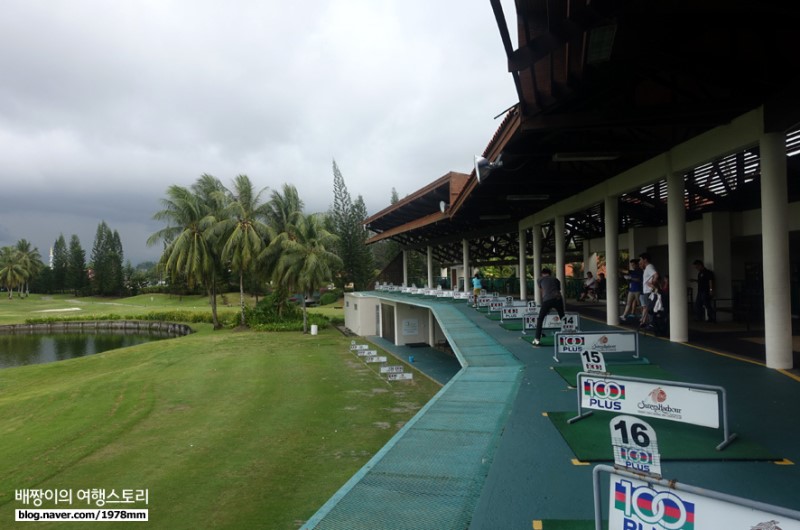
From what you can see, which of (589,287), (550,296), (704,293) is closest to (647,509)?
(550,296)

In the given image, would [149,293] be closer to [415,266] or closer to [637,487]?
[415,266]

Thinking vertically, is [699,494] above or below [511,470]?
above

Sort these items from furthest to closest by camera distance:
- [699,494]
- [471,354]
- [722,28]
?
[471,354] < [722,28] < [699,494]

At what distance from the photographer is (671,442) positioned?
4562 millimetres

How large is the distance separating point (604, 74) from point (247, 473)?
859 centimetres

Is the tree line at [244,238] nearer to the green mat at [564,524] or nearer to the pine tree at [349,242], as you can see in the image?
the pine tree at [349,242]

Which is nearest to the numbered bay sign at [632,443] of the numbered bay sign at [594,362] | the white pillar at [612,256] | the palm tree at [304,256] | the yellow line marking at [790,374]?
the numbered bay sign at [594,362]

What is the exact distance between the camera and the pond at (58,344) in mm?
32256

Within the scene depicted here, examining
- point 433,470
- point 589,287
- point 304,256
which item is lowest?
point 433,470

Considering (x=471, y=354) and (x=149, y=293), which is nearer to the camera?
(x=471, y=354)

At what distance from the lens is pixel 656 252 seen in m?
21.5

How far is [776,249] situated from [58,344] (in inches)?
1836

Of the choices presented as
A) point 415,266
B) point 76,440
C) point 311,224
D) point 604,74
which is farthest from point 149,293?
point 604,74

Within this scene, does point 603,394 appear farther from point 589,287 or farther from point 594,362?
point 589,287
